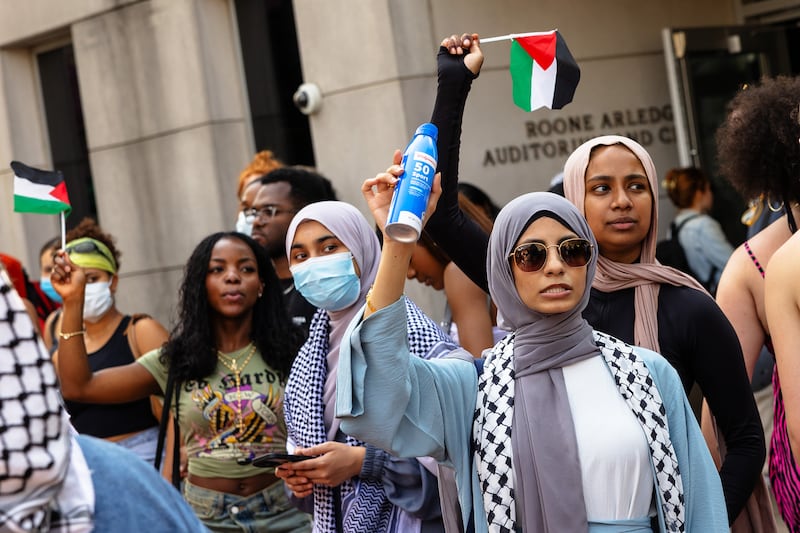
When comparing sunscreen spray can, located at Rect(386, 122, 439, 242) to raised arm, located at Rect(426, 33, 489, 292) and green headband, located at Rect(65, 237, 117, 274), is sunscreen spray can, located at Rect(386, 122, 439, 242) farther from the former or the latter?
green headband, located at Rect(65, 237, 117, 274)

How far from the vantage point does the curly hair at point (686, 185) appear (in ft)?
27.8

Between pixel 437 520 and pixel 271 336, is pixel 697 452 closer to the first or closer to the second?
pixel 437 520

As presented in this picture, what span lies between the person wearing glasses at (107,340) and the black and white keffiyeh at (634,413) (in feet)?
8.65

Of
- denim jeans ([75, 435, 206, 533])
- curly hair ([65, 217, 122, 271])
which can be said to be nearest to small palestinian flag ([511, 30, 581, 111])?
denim jeans ([75, 435, 206, 533])

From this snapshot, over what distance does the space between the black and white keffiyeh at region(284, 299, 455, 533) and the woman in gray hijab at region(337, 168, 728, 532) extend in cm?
74

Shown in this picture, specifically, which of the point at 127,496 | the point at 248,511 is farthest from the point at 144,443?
the point at 127,496

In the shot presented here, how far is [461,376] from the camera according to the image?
10.4ft

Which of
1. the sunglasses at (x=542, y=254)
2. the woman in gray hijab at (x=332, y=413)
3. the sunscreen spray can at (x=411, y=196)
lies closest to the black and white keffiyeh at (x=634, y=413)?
the sunglasses at (x=542, y=254)

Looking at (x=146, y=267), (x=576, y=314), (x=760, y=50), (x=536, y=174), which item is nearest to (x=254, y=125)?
(x=146, y=267)

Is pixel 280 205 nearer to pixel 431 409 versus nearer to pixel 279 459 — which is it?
pixel 279 459

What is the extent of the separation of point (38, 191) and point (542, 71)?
2.78 metres

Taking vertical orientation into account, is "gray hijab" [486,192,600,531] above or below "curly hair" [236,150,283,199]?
below

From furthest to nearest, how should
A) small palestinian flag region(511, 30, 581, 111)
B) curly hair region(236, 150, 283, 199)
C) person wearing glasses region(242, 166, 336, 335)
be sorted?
1. curly hair region(236, 150, 283, 199)
2. person wearing glasses region(242, 166, 336, 335)
3. small palestinian flag region(511, 30, 581, 111)

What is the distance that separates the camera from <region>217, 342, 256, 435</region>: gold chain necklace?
15.8 ft
